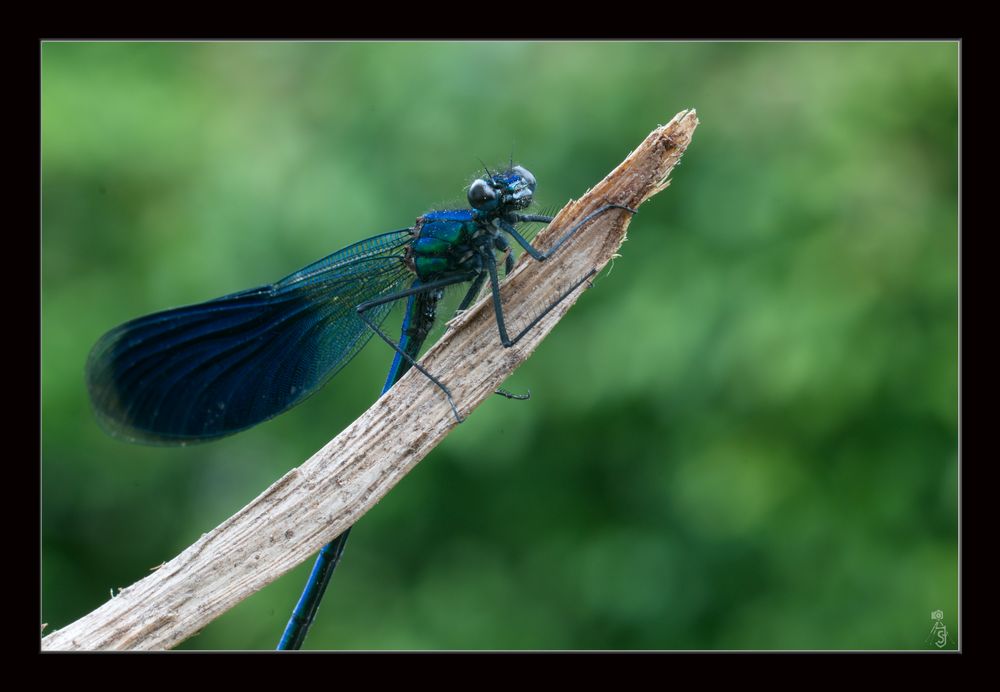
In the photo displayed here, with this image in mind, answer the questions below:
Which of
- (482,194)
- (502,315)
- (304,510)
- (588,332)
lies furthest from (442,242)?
(304,510)

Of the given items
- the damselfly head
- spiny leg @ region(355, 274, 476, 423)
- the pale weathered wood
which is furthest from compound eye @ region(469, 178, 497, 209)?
the pale weathered wood

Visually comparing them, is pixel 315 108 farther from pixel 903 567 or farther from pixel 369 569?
pixel 903 567

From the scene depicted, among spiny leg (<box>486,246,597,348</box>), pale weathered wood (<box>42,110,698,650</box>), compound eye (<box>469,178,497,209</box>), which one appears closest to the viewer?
pale weathered wood (<box>42,110,698,650</box>)

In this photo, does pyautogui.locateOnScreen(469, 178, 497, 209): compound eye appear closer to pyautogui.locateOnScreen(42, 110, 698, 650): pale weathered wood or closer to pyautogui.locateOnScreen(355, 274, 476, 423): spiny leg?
pyautogui.locateOnScreen(355, 274, 476, 423): spiny leg

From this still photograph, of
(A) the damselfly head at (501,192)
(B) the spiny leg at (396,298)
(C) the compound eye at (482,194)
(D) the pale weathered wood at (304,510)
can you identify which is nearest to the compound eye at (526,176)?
(A) the damselfly head at (501,192)

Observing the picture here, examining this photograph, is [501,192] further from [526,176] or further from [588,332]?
[588,332]
